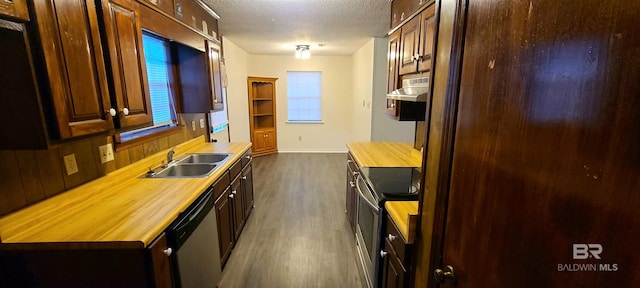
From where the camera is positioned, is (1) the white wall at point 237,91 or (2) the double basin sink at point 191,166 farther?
(1) the white wall at point 237,91

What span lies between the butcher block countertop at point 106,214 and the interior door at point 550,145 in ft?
4.23

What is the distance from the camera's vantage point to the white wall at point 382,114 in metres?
4.38

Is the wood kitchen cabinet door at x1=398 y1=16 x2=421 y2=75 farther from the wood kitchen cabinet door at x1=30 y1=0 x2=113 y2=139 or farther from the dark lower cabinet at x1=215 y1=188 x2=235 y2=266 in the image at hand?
the wood kitchen cabinet door at x1=30 y1=0 x2=113 y2=139

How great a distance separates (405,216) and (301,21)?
2705mm

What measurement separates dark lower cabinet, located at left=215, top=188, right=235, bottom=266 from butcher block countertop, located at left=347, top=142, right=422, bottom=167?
45.0 inches

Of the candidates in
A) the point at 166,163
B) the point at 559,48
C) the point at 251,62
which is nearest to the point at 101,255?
the point at 166,163

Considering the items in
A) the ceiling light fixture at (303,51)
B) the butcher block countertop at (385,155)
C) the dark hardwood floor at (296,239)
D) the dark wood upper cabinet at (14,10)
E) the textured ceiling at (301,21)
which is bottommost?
the dark hardwood floor at (296,239)

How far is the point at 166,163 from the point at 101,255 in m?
1.26

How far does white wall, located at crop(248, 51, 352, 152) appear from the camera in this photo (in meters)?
6.23

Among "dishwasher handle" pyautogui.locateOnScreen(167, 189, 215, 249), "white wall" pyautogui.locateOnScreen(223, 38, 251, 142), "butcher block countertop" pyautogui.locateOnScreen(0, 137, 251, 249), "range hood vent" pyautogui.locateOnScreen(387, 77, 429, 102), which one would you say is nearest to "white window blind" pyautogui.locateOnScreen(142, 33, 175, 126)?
"butcher block countertop" pyautogui.locateOnScreen(0, 137, 251, 249)

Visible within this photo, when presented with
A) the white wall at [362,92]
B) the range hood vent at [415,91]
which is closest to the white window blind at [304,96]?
the white wall at [362,92]

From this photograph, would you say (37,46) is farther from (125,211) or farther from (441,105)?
(441,105)

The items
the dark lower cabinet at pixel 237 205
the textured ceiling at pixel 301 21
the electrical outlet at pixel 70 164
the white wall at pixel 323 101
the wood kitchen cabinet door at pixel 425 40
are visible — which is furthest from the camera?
the white wall at pixel 323 101

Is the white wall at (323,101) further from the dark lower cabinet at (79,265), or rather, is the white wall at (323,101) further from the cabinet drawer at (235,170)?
the dark lower cabinet at (79,265)
